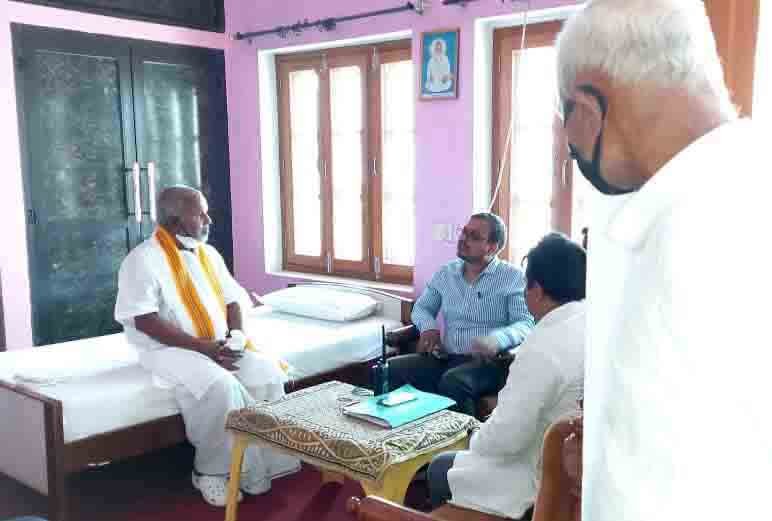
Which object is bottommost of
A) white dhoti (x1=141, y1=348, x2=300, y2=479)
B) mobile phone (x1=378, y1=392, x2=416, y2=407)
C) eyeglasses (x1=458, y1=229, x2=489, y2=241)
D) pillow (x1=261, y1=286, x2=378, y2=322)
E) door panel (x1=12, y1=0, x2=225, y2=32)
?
white dhoti (x1=141, y1=348, x2=300, y2=479)

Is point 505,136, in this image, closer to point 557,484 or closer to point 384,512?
point 384,512

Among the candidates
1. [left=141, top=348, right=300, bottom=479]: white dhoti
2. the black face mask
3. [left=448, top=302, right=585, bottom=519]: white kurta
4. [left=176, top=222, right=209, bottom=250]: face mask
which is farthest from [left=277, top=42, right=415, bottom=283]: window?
the black face mask

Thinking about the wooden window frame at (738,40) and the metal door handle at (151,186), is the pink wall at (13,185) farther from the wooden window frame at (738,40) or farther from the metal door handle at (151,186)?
the wooden window frame at (738,40)

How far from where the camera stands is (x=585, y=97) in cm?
82

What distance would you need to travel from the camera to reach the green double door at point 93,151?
3.96 m

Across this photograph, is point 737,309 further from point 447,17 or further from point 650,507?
point 447,17

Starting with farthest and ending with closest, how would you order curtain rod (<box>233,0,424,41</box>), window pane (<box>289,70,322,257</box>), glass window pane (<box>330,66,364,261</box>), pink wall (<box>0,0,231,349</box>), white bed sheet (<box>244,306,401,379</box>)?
window pane (<box>289,70,322,257</box>) < glass window pane (<box>330,66,364,261</box>) < pink wall (<box>0,0,231,349</box>) < curtain rod (<box>233,0,424,41</box>) < white bed sheet (<box>244,306,401,379</box>)

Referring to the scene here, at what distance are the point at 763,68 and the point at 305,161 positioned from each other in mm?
3715

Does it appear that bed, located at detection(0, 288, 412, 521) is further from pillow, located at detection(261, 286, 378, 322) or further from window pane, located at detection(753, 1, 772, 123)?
window pane, located at detection(753, 1, 772, 123)

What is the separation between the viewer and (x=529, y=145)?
11.8 ft

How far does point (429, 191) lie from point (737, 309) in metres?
3.19

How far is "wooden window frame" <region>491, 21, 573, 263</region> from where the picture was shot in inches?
136

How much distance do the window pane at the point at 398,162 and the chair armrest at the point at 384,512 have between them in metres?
2.60

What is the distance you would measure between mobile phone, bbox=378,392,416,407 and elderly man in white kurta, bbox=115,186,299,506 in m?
0.69
